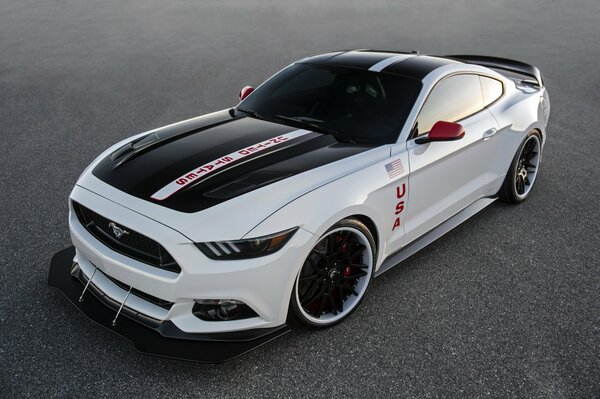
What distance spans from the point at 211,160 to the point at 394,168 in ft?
3.97

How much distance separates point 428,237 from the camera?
4.30 metres

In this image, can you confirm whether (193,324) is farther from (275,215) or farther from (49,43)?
(49,43)

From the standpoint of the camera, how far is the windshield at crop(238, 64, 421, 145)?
3.97 meters

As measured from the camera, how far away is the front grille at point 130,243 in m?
3.00

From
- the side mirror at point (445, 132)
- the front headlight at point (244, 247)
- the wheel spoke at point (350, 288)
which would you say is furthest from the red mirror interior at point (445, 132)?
the front headlight at point (244, 247)

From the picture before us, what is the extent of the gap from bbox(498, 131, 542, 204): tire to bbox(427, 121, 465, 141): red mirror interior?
1.55 meters

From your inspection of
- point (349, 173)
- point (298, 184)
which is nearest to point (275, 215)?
point (298, 184)

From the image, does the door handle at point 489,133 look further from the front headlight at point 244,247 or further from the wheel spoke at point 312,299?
the front headlight at point 244,247

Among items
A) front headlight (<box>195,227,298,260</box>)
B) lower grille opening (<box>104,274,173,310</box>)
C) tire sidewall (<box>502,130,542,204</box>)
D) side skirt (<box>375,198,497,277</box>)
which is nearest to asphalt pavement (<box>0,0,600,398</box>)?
tire sidewall (<box>502,130,542,204</box>)

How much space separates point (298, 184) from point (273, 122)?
1081 mm

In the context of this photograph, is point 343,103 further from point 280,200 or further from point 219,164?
point 280,200

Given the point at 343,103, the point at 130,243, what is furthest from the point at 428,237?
the point at 130,243

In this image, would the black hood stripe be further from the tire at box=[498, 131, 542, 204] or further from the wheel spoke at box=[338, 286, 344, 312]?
the tire at box=[498, 131, 542, 204]

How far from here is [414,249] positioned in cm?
413
